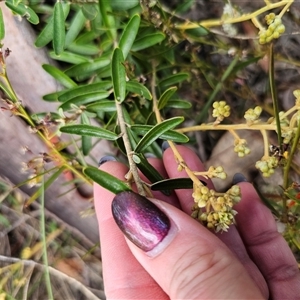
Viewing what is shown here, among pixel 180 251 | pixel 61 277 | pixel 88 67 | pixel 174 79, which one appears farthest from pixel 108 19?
pixel 61 277

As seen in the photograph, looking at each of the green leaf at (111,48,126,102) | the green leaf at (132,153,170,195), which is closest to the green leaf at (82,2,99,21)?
the green leaf at (111,48,126,102)

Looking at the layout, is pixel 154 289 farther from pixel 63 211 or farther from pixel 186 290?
pixel 63 211

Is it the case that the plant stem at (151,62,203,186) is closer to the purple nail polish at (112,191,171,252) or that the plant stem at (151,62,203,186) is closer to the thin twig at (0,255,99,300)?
the purple nail polish at (112,191,171,252)

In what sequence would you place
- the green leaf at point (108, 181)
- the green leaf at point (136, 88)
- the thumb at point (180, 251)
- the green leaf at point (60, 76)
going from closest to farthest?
1. the thumb at point (180, 251)
2. the green leaf at point (108, 181)
3. the green leaf at point (136, 88)
4. the green leaf at point (60, 76)

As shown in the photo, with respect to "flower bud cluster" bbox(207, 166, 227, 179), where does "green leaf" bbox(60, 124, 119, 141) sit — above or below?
above

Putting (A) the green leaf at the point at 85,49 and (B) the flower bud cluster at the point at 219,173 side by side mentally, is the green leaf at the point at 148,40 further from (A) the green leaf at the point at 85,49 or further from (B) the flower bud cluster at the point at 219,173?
(B) the flower bud cluster at the point at 219,173

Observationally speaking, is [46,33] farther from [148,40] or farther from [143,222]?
[143,222]

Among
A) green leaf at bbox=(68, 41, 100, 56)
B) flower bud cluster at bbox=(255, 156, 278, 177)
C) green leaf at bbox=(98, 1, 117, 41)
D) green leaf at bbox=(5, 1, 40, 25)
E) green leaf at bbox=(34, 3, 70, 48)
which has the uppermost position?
green leaf at bbox=(5, 1, 40, 25)

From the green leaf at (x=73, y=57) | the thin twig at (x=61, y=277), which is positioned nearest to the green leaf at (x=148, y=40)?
the green leaf at (x=73, y=57)
